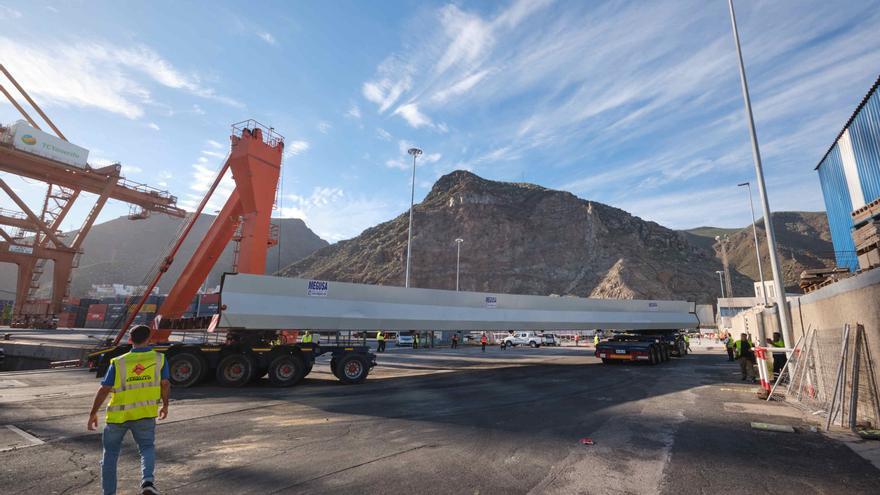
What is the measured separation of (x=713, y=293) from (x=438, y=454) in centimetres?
8949

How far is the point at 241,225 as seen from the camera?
15383 millimetres

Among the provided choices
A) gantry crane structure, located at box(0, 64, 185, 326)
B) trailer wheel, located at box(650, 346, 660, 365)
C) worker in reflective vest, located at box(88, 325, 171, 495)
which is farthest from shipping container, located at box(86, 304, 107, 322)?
worker in reflective vest, located at box(88, 325, 171, 495)

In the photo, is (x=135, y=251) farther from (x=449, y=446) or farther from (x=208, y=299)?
(x=449, y=446)

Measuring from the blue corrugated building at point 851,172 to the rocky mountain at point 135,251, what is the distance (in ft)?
472

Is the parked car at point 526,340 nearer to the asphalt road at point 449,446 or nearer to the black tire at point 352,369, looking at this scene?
the black tire at point 352,369

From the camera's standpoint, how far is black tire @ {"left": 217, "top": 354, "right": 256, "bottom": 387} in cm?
1212

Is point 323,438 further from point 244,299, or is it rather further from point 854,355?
point 854,355

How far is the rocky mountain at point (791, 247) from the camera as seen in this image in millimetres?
115562

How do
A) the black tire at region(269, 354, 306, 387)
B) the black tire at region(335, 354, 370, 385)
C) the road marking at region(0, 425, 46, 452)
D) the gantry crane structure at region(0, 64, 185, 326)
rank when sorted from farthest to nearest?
the gantry crane structure at region(0, 64, 185, 326)
the black tire at region(335, 354, 370, 385)
the black tire at region(269, 354, 306, 387)
the road marking at region(0, 425, 46, 452)

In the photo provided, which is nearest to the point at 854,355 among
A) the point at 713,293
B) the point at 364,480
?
the point at 364,480

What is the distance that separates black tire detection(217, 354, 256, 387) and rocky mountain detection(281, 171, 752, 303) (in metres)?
69.2

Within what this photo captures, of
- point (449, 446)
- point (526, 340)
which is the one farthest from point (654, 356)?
point (526, 340)

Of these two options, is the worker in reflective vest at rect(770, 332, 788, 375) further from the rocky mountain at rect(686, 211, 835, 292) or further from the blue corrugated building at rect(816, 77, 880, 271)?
the rocky mountain at rect(686, 211, 835, 292)

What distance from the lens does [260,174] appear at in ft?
49.0
